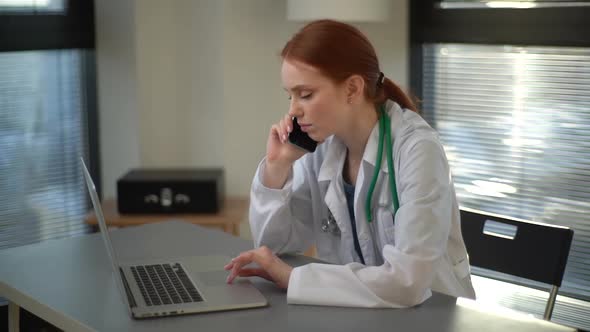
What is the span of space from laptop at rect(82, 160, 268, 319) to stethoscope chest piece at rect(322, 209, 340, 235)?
284 millimetres

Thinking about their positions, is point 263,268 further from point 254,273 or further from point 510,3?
point 510,3

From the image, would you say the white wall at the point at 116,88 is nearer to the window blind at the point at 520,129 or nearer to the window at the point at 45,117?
the window at the point at 45,117

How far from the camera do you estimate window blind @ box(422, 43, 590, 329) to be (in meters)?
3.16

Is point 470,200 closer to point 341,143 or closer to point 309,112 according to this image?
point 341,143

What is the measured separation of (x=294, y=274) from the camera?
6.14 feet

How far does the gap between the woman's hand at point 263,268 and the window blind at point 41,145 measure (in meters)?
1.94

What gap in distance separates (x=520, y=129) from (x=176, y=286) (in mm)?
1861

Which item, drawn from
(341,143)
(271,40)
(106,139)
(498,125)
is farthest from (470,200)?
(106,139)

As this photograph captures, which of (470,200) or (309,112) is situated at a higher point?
(309,112)

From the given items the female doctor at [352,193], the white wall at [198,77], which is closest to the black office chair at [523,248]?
the female doctor at [352,193]

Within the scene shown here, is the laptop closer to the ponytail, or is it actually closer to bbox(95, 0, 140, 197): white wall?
the ponytail

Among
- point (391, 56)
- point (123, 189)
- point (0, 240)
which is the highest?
point (391, 56)

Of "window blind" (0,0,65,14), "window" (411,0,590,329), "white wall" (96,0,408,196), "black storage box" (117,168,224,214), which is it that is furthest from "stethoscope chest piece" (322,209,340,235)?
"window blind" (0,0,65,14)

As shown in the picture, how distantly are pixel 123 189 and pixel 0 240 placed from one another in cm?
58
